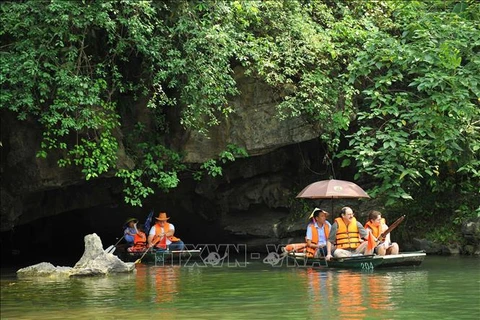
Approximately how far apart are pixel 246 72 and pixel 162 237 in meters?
4.66

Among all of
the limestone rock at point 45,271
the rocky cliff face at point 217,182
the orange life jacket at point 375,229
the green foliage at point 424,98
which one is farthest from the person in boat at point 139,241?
the orange life jacket at point 375,229

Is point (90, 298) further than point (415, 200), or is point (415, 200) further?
point (415, 200)

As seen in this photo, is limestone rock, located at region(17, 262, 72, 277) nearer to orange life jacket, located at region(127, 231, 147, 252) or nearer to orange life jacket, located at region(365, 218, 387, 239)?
orange life jacket, located at region(127, 231, 147, 252)

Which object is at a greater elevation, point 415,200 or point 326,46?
point 326,46

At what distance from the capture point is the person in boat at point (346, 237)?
47.0ft

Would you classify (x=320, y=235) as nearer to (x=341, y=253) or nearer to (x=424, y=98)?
(x=341, y=253)

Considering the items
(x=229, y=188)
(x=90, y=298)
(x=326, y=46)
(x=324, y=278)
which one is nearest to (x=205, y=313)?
(x=90, y=298)

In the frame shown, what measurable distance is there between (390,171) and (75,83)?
258 inches

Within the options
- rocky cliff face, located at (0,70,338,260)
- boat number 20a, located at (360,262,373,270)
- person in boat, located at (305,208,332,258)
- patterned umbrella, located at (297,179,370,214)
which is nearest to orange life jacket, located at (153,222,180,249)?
rocky cliff face, located at (0,70,338,260)

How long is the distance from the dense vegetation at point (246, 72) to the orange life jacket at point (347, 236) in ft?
5.78

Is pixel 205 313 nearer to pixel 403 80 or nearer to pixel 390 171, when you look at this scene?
pixel 390 171

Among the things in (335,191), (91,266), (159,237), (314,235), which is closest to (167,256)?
(159,237)

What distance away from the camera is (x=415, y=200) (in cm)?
1859

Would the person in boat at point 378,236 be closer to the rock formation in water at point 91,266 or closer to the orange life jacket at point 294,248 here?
the orange life jacket at point 294,248
